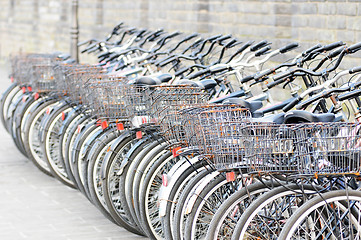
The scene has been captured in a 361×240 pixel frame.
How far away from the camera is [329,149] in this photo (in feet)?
14.2

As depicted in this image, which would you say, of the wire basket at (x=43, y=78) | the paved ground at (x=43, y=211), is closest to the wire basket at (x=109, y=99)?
the paved ground at (x=43, y=211)

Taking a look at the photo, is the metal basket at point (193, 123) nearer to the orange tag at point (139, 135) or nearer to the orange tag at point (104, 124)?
the orange tag at point (139, 135)

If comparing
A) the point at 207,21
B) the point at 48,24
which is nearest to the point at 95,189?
the point at 207,21

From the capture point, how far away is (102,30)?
18.0 metres

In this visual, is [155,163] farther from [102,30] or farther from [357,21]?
[102,30]

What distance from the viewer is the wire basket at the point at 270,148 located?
4.40 metres

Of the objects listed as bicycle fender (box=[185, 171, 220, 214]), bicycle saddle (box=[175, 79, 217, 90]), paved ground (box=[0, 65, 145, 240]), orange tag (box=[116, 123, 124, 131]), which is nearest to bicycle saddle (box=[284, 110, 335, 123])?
bicycle fender (box=[185, 171, 220, 214])

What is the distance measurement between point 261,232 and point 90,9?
48.8 feet

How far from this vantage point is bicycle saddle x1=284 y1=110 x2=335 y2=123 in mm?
4629

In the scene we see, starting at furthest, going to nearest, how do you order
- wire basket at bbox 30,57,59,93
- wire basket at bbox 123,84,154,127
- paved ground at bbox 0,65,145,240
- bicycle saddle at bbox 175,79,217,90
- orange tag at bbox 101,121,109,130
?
wire basket at bbox 30,57,59,93 < paved ground at bbox 0,65,145,240 < orange tag at bbox 101,121,109,130 < bicycle saddle at bbox 175,79,217,90 < wire basket at bbox 123,84,154,127

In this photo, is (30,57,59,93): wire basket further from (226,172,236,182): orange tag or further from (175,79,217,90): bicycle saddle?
(226,172,236,182): orange tag

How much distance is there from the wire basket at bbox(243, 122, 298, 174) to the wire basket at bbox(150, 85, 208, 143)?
61 cm

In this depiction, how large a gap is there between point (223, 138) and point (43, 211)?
130 inches

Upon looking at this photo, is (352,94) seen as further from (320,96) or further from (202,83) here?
(202,83)
